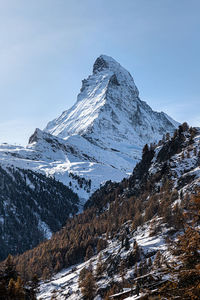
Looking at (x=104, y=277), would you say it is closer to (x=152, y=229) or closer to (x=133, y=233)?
(x=152, y=229)

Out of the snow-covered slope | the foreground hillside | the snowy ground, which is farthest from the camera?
the snowy ground

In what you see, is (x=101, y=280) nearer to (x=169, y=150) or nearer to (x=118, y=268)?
(x=118, y=268)

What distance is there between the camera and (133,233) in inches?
3152

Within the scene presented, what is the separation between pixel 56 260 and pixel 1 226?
97645 millimetres

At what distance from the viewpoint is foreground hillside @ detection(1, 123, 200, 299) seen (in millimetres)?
58438

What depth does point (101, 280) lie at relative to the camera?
205 ft

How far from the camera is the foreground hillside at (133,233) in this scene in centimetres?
5844

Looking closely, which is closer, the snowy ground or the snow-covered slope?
the snow-covered slope

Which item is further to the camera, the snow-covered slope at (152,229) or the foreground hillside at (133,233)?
the foreground hillside at (133,233)

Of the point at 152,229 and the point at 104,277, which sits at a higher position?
the point at 152,229

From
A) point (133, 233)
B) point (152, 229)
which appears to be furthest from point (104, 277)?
point (133, 233)

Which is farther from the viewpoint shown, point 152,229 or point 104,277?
point 152,229

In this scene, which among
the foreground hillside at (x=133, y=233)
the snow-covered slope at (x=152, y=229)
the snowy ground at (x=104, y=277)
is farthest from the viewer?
the snowy ground at (x=104, y=277)

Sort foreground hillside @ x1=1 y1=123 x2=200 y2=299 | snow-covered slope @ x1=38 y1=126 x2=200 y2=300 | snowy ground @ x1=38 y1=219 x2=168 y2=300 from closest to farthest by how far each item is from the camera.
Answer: snow-covered slope @ x1=38 y1=126 x2=200 y2=300, foreground hillside @ x1=1 y1=123 x2=200 y2=299, snowy ground @ x1=38 y1=219 x2=168 y2=300
